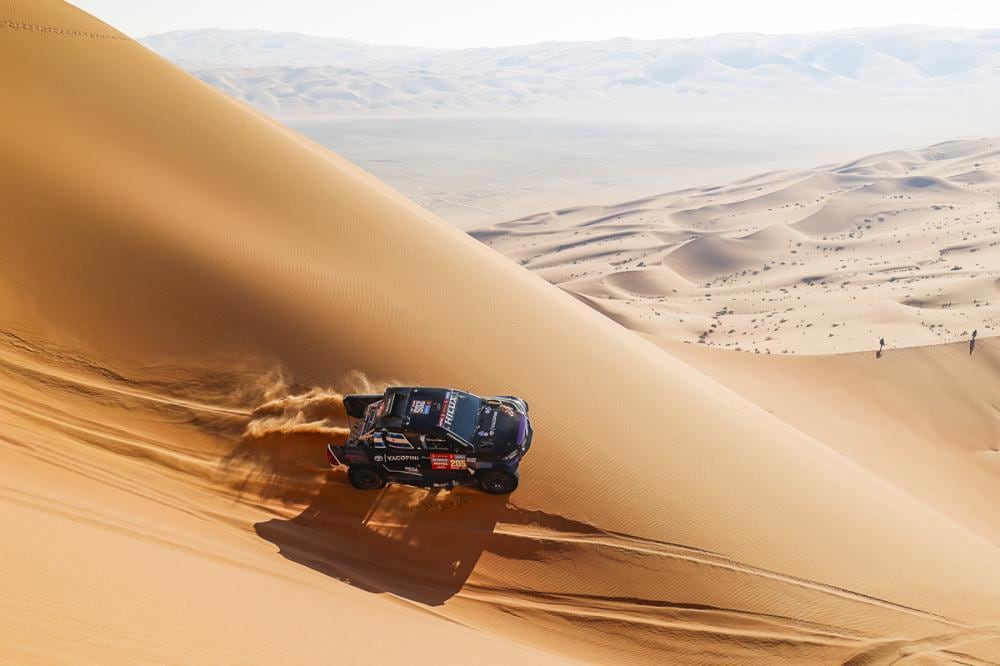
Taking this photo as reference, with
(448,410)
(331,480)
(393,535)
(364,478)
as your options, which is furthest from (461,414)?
(331,480)

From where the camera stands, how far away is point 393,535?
8109 millimetres

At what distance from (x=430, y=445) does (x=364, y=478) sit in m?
1.00

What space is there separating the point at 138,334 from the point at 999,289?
29636 mm

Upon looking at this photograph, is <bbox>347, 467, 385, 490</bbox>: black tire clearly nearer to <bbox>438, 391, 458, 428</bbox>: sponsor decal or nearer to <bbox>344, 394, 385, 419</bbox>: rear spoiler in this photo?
<bbox>344, 394, 385, 419</bbox>: rear spoiler

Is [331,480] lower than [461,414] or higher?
Answer: lower

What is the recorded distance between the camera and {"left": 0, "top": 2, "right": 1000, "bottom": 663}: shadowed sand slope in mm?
6184

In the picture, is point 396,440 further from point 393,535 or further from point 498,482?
point 498,482

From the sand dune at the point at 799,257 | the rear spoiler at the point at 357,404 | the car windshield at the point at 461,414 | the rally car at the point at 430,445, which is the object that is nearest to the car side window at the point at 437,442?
the rally car at the point at 430,445

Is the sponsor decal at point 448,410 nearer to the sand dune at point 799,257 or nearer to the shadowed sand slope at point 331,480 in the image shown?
the shadowed sand slope at point 331,480

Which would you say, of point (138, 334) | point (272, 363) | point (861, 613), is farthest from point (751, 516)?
point (138, 334)

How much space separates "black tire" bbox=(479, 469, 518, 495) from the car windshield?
1.73ft

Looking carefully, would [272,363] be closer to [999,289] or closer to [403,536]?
[403,536]

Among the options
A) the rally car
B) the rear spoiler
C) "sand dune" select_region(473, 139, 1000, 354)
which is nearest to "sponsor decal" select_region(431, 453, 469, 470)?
the rally car

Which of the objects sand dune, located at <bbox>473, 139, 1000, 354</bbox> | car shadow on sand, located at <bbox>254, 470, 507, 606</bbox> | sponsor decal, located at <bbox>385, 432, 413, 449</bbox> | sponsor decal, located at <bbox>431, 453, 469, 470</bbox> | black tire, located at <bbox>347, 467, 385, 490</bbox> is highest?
sponsor decal, located at <bbox>385, 432, 413, 449</bbox>
